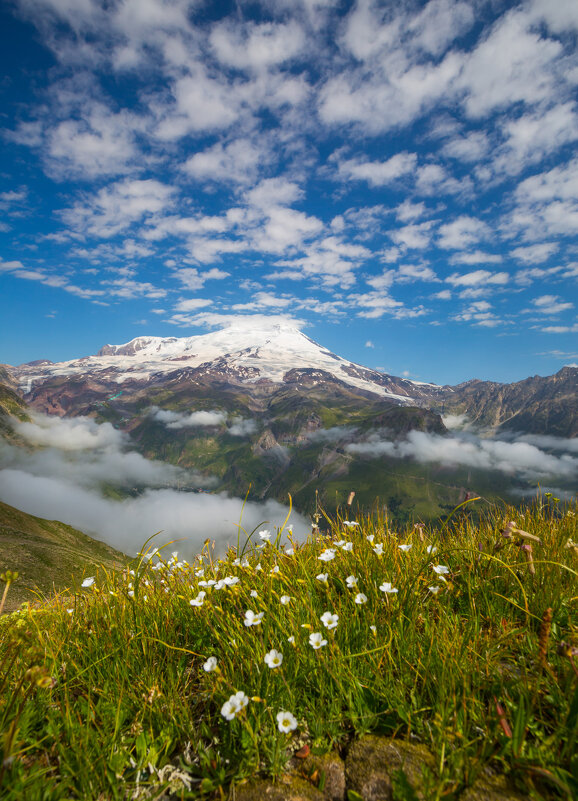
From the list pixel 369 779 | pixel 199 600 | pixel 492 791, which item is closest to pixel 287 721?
pixel 369 779

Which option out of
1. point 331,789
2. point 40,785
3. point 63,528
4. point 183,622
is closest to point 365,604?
point 331,789

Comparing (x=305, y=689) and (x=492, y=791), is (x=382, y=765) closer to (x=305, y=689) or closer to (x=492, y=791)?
(x=492, y=791)

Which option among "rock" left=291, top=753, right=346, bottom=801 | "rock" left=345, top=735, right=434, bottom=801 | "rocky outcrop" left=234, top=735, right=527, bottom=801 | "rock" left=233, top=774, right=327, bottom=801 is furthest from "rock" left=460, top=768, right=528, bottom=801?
"rock" left=233, top=774, right=327, bottom=801

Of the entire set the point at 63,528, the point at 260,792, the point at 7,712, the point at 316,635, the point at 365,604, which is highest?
the point at 316,635

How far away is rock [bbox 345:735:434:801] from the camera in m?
2.34

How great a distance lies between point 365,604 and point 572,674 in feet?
5.97

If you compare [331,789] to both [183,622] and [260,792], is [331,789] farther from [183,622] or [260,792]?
[183,622]

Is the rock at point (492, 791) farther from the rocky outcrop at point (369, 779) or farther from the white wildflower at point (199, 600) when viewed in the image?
the white wildflower at point (199, 600)

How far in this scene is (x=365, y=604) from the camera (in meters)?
3.96

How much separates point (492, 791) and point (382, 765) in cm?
71

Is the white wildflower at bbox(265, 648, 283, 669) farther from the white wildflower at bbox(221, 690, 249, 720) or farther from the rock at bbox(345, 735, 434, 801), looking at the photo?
the rock at bbox(345, 735, 434, 801)

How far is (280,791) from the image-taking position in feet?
8.13

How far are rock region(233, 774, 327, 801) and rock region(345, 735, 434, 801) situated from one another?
10.6 inches

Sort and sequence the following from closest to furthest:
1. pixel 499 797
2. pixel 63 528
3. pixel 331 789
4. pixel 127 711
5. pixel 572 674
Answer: pixel 499 797 → pixel 331 789 → pixel 572 674 → pixel 127 711 → pixel 63 528
